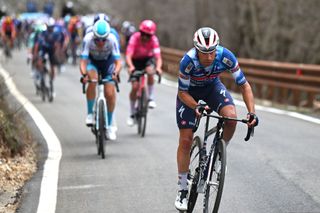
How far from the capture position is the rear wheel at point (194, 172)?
704 centimetres

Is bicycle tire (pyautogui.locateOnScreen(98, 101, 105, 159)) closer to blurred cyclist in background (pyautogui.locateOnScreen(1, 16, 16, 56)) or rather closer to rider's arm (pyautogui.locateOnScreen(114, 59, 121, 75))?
rider's arm (pyautogui.locateOnScreen(114, 59, 121, 75))

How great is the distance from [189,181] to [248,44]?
29103 millimetres

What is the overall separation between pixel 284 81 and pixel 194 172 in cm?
1192

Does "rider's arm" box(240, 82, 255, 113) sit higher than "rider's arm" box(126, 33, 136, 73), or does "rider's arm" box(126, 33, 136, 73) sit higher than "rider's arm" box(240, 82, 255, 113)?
"rider's arm" box(240, 82, 255, 113)

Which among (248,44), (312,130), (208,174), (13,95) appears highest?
(208,174)

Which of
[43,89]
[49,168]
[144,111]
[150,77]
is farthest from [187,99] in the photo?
[43,89]

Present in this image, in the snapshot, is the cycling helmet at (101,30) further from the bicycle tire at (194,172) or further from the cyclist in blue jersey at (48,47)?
the cyclist in blue jersey at (48,47)

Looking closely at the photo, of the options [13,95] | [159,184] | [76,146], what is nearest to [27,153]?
[76,146]

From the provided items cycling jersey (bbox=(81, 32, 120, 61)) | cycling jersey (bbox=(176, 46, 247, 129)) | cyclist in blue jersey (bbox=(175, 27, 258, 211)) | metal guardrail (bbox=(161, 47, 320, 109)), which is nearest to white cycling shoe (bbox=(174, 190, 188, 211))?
cyclist in blue jersey (bbox=(175, 27, 258, 211))

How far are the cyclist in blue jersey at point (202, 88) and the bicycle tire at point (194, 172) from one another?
7 centimetres

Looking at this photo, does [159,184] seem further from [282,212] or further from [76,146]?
[76,146]

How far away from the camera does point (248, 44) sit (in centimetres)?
3584

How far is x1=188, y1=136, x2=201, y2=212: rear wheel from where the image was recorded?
23.1 ft

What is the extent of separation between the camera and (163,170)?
378 inches
